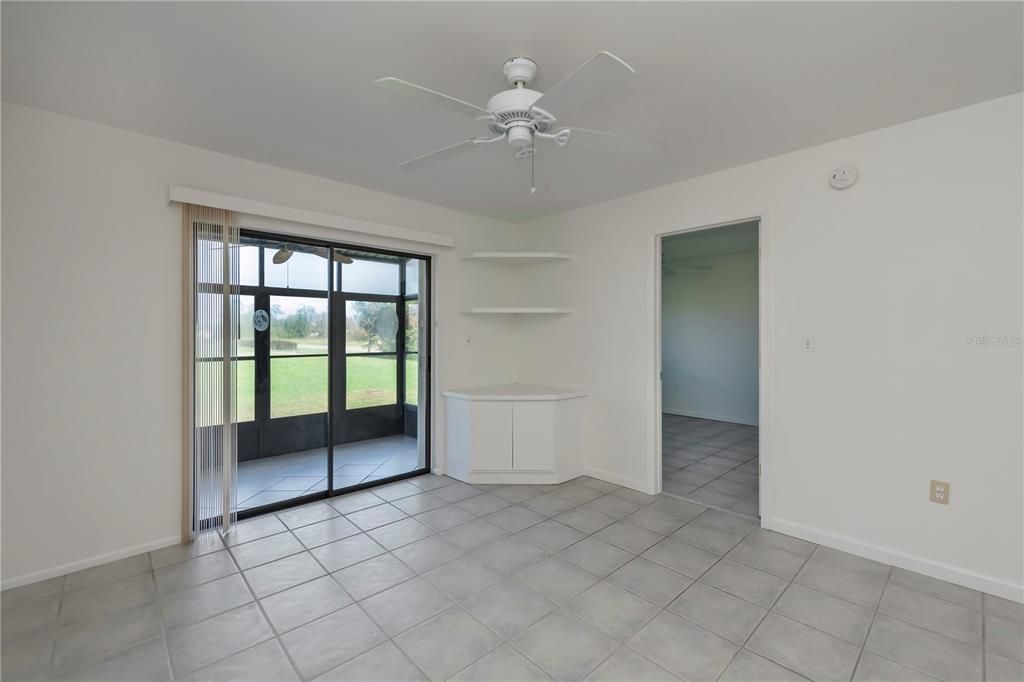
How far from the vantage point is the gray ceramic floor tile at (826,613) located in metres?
2.02

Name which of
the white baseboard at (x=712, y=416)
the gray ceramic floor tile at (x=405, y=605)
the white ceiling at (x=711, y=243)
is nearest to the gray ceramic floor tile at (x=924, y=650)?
the gray ceramic floor tile at (x=405, y=605)

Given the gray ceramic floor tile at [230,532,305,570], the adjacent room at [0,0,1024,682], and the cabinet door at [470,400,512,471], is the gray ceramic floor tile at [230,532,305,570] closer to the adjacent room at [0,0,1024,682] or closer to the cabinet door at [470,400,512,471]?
the adjacent room at [0,0,1024,682]

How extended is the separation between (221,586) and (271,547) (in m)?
0.43

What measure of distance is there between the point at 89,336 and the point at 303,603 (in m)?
1.94

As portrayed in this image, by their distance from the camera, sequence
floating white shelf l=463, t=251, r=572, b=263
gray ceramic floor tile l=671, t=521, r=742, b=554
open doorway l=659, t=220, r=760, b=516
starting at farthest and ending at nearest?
open doorway l=659, t=220, r=760, b=516 → floating white shelf l=463, t=251, r=572, b=263 → gray ceramic floor tile l=671, t=521, r=742, b=554

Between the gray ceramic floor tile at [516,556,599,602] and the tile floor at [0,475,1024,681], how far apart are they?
11mm

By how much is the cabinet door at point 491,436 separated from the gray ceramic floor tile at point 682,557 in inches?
60.5

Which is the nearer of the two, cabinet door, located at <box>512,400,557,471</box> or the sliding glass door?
the sliding glass door

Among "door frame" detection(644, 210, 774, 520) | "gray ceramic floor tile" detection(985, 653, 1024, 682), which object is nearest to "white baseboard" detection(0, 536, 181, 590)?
"door frame" detection(644, 210, 774, 520)

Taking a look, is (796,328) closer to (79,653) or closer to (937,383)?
(937,383)

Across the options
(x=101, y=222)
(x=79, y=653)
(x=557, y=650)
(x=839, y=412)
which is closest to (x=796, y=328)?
(x=839, y=412)

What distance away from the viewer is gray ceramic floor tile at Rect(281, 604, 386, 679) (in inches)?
72.2

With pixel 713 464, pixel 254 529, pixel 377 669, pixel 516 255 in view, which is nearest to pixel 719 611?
pixel 377 669

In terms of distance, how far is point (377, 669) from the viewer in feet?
5.90
